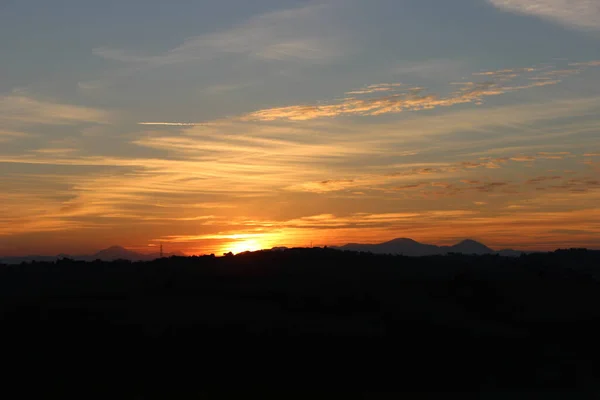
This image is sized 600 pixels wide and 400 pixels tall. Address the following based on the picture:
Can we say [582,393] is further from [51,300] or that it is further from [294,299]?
[51,300]

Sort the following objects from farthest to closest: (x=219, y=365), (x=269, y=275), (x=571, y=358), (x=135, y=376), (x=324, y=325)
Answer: (x=269, y=275)
(x=324, y=325)
(x=571, y=358)
(x=219, y=365)
(x=135, y=376)

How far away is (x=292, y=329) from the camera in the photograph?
2862cm

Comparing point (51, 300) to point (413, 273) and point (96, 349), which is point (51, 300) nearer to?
point (96, 349)

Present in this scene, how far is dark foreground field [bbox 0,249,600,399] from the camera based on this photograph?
23.5 meters

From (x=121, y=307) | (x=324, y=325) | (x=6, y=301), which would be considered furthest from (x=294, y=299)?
(x=6, y=301)

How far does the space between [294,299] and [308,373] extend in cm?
934

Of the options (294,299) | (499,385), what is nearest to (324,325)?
(294,299)

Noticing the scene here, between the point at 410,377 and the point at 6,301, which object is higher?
the point at 6,301

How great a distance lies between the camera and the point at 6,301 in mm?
32594

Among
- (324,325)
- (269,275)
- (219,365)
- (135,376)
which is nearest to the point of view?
(135,376)

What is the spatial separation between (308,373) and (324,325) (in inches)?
209

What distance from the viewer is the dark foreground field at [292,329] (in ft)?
77.2

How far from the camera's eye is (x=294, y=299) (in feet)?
111

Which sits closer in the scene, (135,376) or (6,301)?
(135,376)
